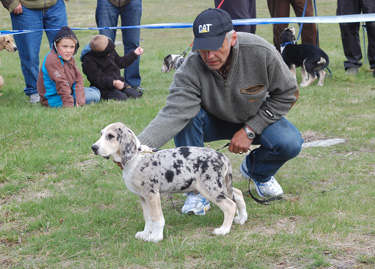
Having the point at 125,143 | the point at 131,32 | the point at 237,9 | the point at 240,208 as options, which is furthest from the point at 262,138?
the point at 131,32

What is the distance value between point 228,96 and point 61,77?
443cm

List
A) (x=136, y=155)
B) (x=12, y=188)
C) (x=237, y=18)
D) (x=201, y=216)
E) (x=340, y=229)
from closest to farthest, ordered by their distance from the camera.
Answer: (x=136, y=155) → (x=340, y=229) → (x=201, y=216) → (x=12, y=188) → (x=237, y=18)

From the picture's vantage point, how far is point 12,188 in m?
5.11

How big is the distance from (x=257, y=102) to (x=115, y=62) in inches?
210

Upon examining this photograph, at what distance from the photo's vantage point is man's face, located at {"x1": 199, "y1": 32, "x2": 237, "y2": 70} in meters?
3.96

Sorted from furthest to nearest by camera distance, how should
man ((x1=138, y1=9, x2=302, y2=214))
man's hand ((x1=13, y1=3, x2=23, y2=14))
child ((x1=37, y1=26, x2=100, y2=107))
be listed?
A: man's hand ((x1=13, y1=3, x2=23, y2=14)), child ((x1=37, y1=26, x2=100, y2=107)), man ((x1=138, y1=9, x2=302, y2=214))

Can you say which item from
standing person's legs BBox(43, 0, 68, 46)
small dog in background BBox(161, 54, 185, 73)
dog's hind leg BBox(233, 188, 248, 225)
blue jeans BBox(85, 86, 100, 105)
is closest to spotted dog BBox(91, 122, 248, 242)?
dog's hind leg BBox(233, 188, 248, 225)

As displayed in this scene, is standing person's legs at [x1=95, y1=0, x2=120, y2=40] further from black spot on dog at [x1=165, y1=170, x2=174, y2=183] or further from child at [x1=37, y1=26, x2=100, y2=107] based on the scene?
black spot on dog at [x1=165, y1=170, x2=174, y2=183]

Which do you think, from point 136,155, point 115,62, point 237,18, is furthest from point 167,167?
point 115,62

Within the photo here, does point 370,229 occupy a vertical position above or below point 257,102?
below

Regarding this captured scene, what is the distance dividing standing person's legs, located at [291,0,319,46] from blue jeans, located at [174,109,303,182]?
6.90 metres

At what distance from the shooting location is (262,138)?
4.51 metres

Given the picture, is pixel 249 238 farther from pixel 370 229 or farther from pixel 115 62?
pixel 115 62

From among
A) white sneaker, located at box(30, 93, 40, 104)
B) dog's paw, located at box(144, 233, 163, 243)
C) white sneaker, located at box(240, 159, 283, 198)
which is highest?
dog's paw, located at box(144, 233, 163, 243)
